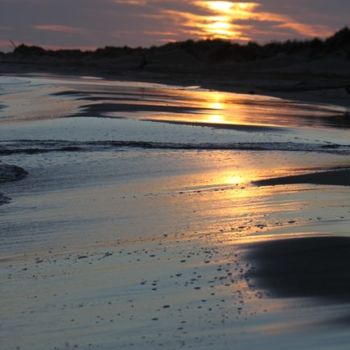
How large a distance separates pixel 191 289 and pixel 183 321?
585 millimetres

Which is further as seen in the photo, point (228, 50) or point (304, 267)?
point (228, 50)

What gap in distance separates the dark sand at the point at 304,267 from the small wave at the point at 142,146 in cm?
721

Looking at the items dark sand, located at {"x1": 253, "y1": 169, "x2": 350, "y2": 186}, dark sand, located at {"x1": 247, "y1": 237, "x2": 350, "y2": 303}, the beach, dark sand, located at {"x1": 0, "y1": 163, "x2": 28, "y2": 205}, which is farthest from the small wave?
dark sand, located at {"x1": 247, "y1": 237, "x2": 350, "y2": 303}

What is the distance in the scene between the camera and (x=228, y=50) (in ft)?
199

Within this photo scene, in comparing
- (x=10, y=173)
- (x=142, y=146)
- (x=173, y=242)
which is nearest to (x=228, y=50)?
(x=142, y=146)

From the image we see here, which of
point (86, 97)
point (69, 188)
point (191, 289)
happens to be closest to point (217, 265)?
point (191, 289)

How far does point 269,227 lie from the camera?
6.64 metres

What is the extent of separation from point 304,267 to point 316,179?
4.38m

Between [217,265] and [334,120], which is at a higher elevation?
[217,265]

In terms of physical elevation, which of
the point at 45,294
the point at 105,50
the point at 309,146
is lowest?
the point at 105,50

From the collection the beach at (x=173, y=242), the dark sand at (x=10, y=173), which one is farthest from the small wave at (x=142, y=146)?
the dark sand at (x=10, y=173)

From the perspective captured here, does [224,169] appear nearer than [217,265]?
No

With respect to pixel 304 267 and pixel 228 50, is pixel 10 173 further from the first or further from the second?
pixel 228 50

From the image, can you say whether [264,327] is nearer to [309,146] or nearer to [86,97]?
[309,146]
